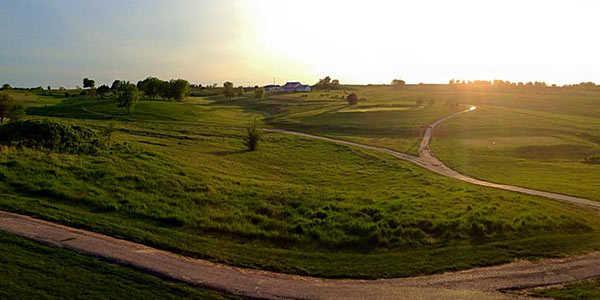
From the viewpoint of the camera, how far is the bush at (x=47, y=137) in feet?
96.9

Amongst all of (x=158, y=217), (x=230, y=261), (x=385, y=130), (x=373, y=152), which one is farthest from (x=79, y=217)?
(x=385, y=130)

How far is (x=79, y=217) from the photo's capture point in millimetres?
17828

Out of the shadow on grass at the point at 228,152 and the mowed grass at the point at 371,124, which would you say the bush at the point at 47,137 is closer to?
the shadow on grass at the point at 228,152

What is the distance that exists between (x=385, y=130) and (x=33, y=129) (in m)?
62.2

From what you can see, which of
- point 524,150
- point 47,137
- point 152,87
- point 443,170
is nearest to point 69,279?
point 47,137

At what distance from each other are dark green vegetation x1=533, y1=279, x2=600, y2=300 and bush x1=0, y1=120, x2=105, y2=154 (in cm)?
2629

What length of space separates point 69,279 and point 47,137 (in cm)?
2084

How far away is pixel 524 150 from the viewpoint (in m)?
62.2

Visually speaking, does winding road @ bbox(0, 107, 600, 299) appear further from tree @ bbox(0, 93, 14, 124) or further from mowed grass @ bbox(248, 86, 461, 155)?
tree @ bbox(0, 93, 14, 124)

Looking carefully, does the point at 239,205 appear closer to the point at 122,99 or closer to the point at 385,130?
the point at 385,130

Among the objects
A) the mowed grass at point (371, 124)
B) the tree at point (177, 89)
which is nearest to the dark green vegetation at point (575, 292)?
the mowed grass at point (371, 124)

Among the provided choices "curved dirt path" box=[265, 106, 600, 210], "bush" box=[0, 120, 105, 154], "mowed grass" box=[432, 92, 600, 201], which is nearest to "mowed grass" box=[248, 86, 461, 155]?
"curved dirt path" box=[265, 106, 600, 210]

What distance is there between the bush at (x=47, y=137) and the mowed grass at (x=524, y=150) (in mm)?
31556

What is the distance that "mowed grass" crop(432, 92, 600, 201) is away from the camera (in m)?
39.4
